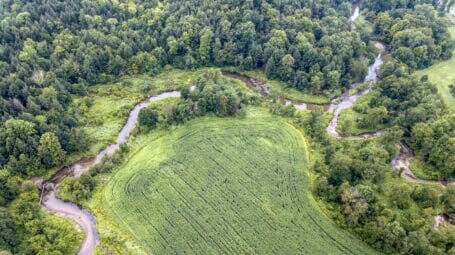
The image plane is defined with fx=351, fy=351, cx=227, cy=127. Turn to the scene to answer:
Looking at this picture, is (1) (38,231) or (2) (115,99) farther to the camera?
(2) (115,99)

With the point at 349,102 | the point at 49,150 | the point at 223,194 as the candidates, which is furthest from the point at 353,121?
the point at 49,150

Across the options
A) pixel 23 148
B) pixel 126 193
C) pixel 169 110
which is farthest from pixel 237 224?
pixel 23 148

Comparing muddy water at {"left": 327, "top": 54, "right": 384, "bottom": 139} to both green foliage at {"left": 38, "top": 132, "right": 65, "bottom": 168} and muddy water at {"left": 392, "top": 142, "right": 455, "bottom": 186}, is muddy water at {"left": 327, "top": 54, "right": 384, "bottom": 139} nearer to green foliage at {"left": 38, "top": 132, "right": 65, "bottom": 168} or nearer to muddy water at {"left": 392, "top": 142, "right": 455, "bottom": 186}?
muddy water at {"left": 392, "top": 142, "right": 455, "bottom": 186}

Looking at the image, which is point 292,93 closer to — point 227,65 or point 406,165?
point 227,65

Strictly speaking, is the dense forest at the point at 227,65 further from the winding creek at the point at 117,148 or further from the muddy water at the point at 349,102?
the muddy water at the point at 349,102

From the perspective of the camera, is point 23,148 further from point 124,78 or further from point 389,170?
point 389,170

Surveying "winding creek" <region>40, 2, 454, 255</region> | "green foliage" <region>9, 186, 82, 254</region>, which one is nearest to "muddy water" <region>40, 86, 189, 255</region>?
"winding creek" <region>40, 2, 454, 255</region>
